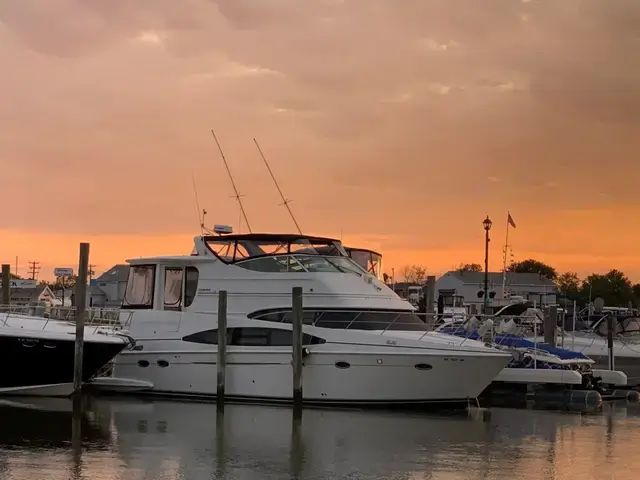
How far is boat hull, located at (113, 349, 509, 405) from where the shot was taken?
63.4ft

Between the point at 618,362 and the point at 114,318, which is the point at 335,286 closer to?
the point at 114,318

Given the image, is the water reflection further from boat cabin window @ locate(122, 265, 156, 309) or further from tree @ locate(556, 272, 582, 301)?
tree @ locate(556, 272, 582, 301)

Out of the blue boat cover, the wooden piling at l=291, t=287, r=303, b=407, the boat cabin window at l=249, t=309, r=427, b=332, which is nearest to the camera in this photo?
the wooden piling at l=291, t=287, r=303, b=407

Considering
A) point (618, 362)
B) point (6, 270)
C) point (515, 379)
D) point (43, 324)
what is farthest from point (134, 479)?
→ point (618, 362)

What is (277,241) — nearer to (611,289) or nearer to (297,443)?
(297,443)

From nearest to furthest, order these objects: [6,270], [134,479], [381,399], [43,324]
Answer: [134,479] → [381,399] → [43,324] → [6,270]

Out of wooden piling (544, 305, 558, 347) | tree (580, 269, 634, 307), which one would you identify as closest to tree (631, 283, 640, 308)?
tree (580, 269, 634, 307)

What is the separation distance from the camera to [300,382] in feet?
63.3

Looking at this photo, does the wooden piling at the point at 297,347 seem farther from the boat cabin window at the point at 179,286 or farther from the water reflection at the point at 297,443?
the boat cabin window at the point at 179,286

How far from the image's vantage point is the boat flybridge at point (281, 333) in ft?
63.8

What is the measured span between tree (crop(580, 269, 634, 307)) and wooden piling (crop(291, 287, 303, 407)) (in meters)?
74.6

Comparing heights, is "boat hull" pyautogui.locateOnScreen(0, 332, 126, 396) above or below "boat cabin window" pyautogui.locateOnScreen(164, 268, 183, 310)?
below

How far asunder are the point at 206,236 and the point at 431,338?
20.1ft

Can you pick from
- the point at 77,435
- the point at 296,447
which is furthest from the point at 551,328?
the point at 77,435
